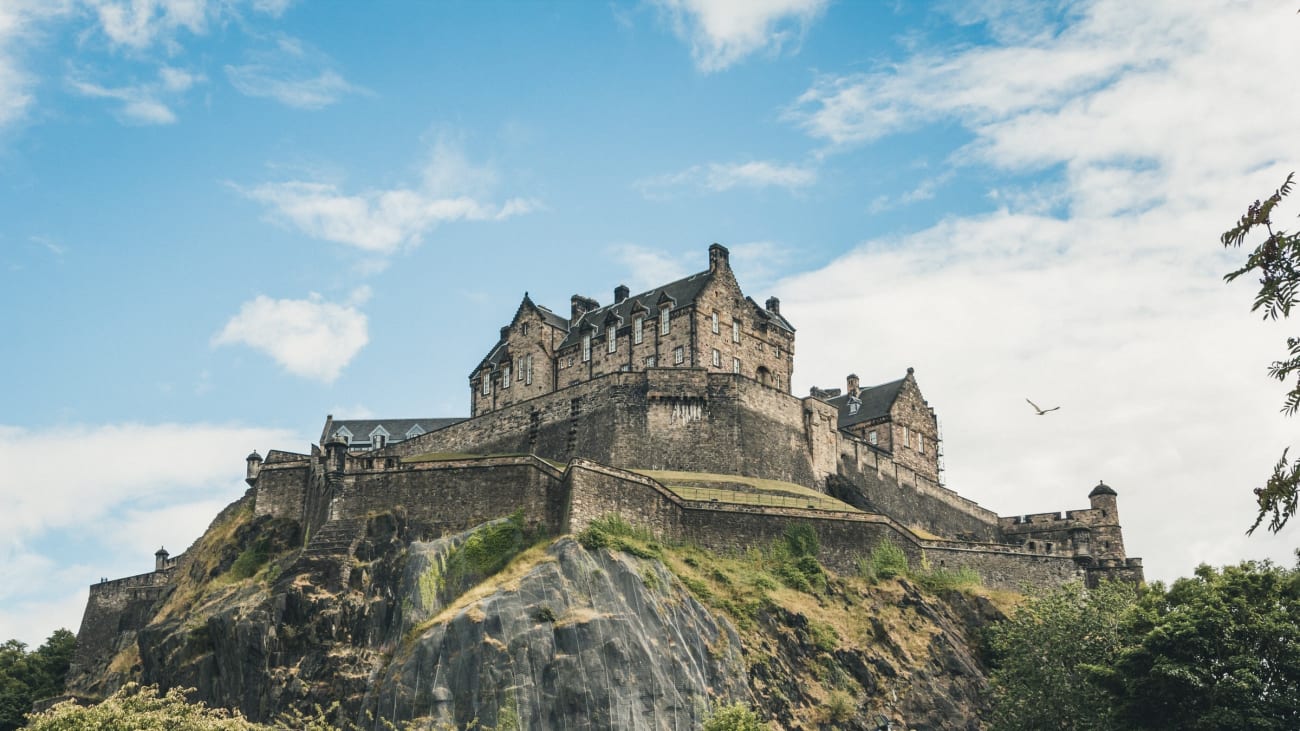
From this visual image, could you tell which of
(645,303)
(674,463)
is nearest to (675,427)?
(674,463)

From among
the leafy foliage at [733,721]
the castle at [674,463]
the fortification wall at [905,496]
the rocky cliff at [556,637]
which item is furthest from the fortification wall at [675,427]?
the leafy foliage at [733,721]

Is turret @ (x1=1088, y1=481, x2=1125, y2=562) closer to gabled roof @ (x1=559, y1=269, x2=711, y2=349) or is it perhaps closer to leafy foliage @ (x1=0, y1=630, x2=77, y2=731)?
gabled roof @ (x1=559, y1=269, x2=711, y2=349)

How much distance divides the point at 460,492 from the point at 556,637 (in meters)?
11.2

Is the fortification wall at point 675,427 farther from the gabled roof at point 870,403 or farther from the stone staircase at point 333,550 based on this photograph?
the stone staircase at point 333,550

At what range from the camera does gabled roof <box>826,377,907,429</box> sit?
87250mm

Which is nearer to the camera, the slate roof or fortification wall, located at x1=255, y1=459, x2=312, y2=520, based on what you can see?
fortification wall, located at x1=255, y1=459, x2=312, y2=520

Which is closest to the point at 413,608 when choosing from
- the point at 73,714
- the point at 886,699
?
the point at 73,714

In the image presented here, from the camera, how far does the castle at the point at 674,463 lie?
6088 centimetres

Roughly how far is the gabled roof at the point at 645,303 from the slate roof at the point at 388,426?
18.0 meters

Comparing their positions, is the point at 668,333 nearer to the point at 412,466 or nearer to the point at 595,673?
the point at 412,466

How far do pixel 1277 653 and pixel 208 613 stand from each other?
44194mm

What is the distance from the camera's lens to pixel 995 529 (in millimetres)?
85250

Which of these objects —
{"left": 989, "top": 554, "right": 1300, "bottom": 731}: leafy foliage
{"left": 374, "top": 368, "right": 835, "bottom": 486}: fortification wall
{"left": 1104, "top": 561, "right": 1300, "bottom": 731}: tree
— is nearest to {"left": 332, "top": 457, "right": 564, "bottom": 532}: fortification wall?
{"left": 374, "top": 368, "right": 835, "bottom": 486}: fortification wall

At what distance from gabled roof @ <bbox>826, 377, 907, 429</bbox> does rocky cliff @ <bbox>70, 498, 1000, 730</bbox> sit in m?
24.2
